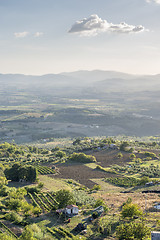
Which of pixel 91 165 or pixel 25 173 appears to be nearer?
pixel 25 173

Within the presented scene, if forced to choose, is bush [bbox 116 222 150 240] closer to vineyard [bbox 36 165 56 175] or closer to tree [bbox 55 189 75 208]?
tree [bbox 55 189 75 208]

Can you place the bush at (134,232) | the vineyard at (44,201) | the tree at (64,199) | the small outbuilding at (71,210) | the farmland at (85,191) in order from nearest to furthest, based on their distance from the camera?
the bush at (134,232), the farmland at (85,191), the small outbuilding at (71,210), the tree at (64,199), the vineyard at (44,201)

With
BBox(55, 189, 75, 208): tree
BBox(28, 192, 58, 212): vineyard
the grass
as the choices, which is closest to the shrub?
BBox(28, 192, 58, 212): vineyard

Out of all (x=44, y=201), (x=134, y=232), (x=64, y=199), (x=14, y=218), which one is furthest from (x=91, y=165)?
(x=134, y=232)

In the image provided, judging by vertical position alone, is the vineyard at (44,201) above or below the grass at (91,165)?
above

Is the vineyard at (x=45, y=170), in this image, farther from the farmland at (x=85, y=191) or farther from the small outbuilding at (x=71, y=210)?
the small outbuilding at (x=71, y=210)

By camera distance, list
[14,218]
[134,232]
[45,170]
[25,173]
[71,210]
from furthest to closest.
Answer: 1. [45,170]
2. [25,173]
3. [71,210]
4. [14,218]
5. [134,232]

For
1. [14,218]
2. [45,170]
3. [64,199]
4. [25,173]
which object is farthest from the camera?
[45,170]

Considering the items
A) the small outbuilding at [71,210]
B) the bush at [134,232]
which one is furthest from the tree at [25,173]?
the bush at [134,232]

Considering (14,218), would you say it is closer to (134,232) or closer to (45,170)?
(134,232)

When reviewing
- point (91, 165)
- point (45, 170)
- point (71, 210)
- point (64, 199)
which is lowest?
point (91, 165)

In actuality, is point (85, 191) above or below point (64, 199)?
below

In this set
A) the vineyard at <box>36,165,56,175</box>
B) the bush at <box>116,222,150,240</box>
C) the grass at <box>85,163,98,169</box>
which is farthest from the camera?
the grass at <box>85,163,98,169</box>

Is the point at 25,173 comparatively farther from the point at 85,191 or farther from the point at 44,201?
the point at 85,191
